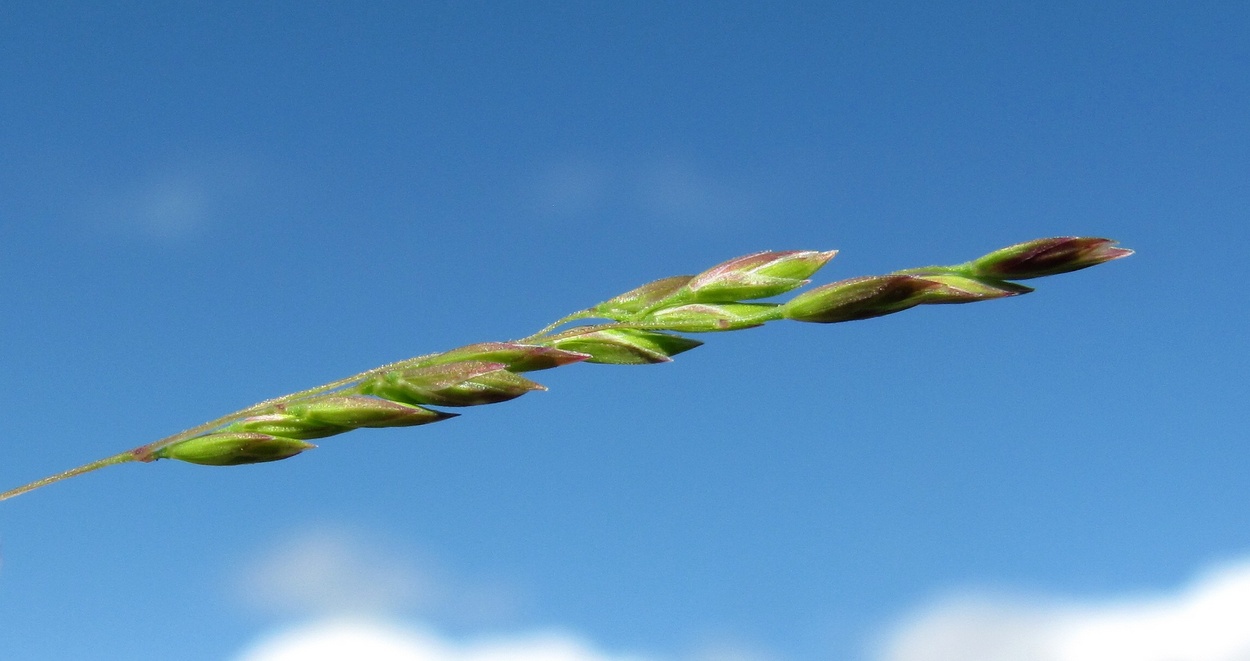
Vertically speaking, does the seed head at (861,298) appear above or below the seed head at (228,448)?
above

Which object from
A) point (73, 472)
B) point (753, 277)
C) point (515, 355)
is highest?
point (753, 277)

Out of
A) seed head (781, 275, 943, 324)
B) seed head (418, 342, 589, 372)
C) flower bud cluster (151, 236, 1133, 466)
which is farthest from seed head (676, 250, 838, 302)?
seed head (418, 342, 589, 372)

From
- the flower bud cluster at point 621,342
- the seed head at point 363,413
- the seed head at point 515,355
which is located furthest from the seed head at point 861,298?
the seed head at point 363,413

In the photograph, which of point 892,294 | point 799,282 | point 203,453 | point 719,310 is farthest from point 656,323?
point 203,453

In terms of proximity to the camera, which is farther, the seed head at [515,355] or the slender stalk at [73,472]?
the seed head at [515,355]

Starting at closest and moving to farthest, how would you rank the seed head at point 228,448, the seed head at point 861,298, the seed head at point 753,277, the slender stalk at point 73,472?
the slender stalk at point 73,472, the seed head at point 228,448, the seed head at point 861,298, the seed head at point 753,277

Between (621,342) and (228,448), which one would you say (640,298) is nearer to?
(621,342)

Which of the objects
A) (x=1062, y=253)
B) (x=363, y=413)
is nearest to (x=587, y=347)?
(x=363, y=413)

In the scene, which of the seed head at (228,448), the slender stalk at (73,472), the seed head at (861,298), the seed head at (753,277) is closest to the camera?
the slender stalk at (73,472)

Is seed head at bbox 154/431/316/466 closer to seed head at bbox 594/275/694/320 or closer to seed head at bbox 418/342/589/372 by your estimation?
seed head at bbox 418/342/589/372

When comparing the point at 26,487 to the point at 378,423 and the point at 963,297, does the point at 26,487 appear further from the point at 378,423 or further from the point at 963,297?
the point at 963,297

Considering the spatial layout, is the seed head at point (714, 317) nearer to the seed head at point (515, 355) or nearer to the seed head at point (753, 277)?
the seed head at point (753, 277)
